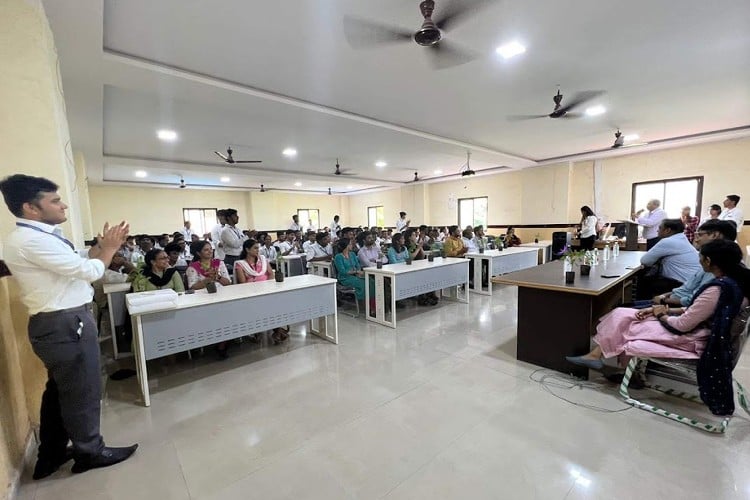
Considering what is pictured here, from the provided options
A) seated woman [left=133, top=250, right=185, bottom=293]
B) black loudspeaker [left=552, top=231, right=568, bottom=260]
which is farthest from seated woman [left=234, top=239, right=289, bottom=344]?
black loudspeaker [left=552, top=231, right=568, bottom=260]

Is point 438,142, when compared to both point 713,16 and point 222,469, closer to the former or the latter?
point 713,16

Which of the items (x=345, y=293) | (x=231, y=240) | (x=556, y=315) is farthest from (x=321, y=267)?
(x=556, y=315)

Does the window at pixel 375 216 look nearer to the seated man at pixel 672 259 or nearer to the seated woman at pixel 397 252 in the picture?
the seated woman at pixel 397 252

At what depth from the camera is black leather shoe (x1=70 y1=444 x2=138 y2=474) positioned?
1.78m

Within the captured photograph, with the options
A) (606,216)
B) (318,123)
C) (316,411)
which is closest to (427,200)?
(606,216)

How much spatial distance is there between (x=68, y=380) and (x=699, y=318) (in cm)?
361

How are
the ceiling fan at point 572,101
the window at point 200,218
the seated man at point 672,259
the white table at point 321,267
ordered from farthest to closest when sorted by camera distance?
1. the window at point 200,218
2. the white table at point 321,267
3. the ceiling fan at point 572,101
4. the seated man at point 672,259

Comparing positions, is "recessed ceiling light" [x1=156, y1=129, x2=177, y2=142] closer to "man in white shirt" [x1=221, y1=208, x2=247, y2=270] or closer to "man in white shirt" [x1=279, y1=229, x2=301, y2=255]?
"man in white shirt" [x1=221, y1=208, x2=247, y2=270]

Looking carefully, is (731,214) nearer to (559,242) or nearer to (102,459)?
(559,242)

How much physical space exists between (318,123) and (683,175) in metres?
7.94

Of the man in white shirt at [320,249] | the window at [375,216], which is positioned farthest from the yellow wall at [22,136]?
the window at [375,216]

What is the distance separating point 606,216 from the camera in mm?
8266

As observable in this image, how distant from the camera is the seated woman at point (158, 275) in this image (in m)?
3.16

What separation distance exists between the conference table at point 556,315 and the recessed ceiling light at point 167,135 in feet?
18.0
